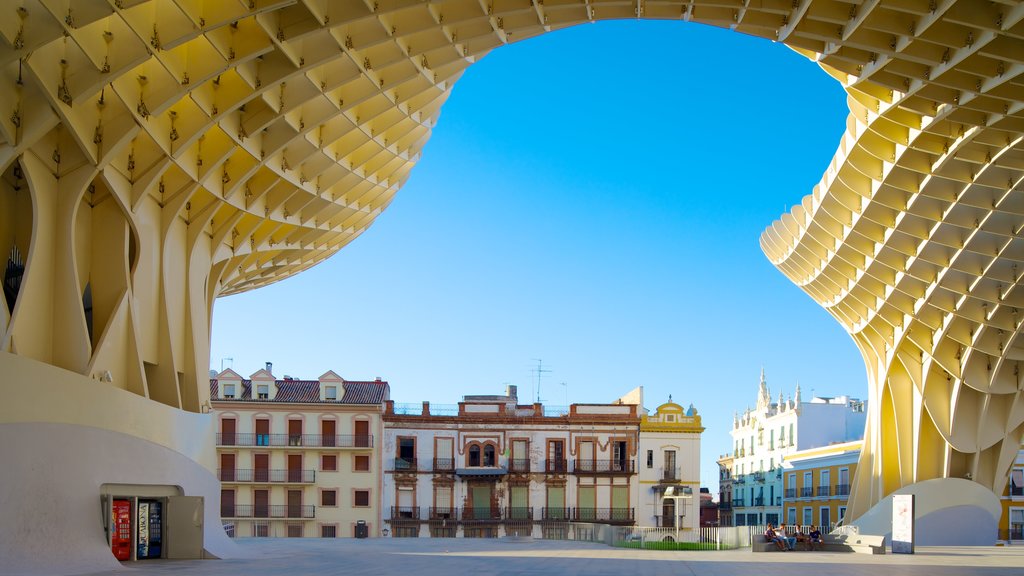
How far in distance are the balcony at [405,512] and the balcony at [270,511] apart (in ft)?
18.3

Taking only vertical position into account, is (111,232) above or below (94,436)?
above

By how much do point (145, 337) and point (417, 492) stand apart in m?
45.4

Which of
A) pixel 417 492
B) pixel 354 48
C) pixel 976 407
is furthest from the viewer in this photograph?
pixel 417 492

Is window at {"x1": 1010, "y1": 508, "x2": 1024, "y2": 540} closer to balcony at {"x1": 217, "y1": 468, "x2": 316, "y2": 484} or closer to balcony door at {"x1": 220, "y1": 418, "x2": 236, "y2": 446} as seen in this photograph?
balcony at {"x1": 217, "y1": 468, "x2": 316, "y2": 484}

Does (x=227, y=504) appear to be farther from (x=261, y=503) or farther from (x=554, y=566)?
(x=554, y=566)

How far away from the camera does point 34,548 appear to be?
22.0 meters

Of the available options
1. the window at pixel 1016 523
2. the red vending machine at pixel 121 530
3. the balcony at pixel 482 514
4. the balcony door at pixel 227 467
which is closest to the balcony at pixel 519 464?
the balcony at pixel 482 514

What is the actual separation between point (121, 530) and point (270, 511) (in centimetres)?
4606

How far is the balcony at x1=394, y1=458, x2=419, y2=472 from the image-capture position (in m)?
71.9

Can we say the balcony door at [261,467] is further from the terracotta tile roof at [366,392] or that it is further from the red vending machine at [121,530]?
the red vending machine at [121,530]

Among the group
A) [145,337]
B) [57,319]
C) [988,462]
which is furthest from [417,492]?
[57,319]

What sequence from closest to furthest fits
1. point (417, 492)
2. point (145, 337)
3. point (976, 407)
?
point (145, 337)
point (976, 407)
point (417, 492)

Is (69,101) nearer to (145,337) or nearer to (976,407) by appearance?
(145,337)

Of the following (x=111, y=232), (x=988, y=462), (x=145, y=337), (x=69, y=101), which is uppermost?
(x=69, y=101)
